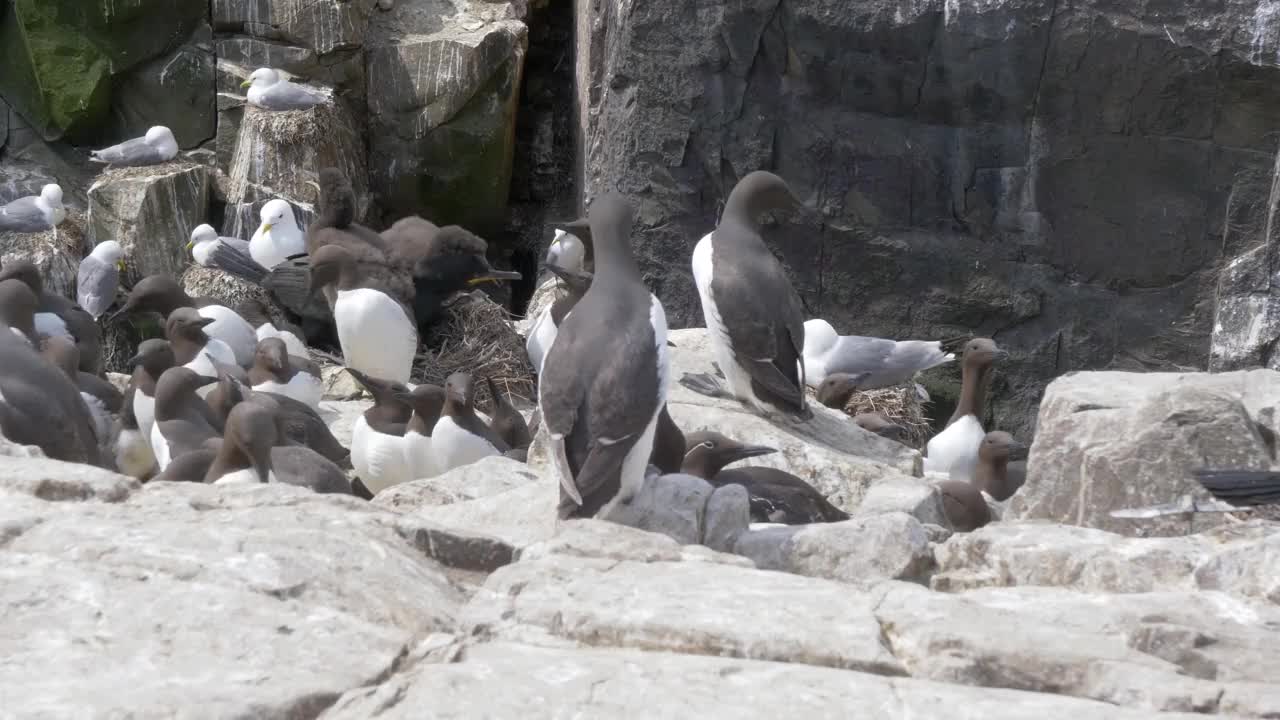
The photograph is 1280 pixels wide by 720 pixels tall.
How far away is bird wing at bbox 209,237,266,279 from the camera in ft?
36.0

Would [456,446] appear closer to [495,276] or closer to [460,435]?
[460,435]

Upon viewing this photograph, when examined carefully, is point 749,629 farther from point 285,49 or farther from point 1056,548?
point 285,49

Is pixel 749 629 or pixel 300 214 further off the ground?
pixel 749 629

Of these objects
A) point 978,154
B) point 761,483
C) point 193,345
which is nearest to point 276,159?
point 193,345

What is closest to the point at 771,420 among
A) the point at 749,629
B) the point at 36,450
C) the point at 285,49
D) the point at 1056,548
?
the point at 1056,548

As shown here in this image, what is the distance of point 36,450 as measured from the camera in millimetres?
4551

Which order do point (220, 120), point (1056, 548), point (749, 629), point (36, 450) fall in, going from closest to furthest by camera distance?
point (749, 629), point (1056, 548), point (36, 450), point (220, 120)

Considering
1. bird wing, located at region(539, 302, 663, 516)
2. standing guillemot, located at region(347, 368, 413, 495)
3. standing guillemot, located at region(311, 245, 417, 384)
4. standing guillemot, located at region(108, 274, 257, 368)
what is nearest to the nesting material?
standing guillemot, located at region(311, 245, 417, 384)

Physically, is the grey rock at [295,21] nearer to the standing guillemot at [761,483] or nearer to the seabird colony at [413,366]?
the seabird colony at [413,366]

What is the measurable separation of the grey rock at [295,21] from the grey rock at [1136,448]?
8.24m

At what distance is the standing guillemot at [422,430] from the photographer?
7.24 metres

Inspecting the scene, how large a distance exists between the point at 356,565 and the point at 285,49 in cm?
971

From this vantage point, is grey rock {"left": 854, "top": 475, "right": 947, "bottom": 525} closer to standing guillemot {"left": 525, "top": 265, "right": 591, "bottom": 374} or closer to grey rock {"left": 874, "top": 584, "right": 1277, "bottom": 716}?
standing guillemot {"left": 525, "top": 265, "right": 591, "bottom": 374}

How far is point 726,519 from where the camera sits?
442 cm
